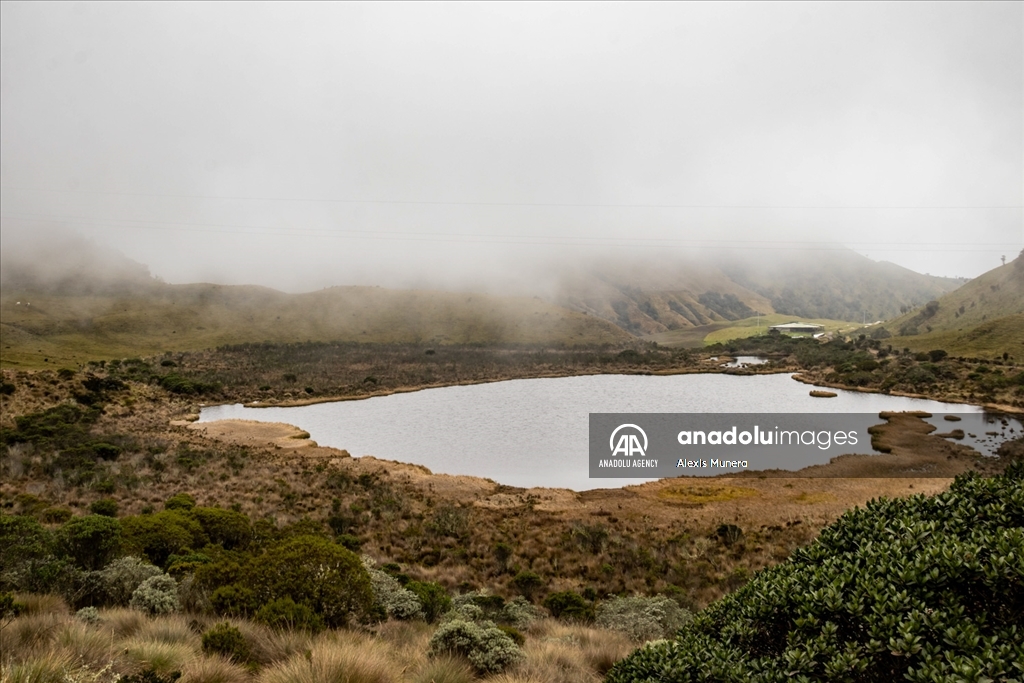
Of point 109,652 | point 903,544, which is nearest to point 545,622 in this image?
point 109,652

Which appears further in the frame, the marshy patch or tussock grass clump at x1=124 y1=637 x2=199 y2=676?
the marshy patch

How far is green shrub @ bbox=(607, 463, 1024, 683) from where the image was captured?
10.7 ft

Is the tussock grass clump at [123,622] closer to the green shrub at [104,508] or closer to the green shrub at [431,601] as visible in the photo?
the green shrub at [431,601]

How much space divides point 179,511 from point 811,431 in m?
42.7

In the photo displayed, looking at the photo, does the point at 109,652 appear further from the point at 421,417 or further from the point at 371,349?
the point at 371,349

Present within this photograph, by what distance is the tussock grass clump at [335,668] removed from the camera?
5.77m

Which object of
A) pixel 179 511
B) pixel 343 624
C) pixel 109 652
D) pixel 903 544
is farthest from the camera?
pixel 179 511

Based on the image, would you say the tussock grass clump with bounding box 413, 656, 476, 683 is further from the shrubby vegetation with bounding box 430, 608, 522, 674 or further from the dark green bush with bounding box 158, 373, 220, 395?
the dark green bush with bounding box 158, 373, 220, 395

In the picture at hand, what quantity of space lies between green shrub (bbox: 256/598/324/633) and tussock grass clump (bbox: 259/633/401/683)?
1796mm

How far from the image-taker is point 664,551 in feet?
63.0

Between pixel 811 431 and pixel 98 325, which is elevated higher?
pixel 98 325

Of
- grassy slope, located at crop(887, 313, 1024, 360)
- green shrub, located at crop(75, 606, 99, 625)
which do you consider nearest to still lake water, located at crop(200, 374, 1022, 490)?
grassy slope, located at crop(887, 313, 1024, 360)

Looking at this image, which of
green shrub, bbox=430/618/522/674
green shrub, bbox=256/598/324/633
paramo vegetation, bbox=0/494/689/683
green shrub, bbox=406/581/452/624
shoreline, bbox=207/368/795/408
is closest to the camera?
paramo vegetation, bbox=0/494/689/683

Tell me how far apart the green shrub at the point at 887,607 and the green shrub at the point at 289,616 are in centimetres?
545
